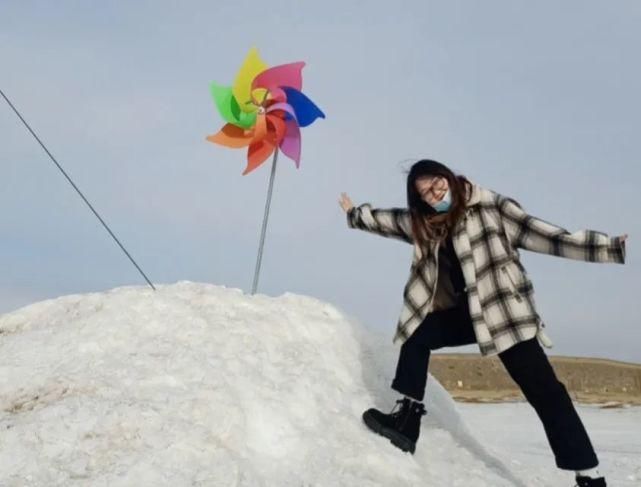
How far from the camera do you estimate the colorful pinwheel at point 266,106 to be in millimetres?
5648

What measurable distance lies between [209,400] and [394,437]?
3.24ft

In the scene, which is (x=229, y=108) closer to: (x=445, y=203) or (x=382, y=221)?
(x=382, y=221)

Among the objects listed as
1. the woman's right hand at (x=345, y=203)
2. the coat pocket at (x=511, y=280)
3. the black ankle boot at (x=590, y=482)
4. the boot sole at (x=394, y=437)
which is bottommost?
the black ankle boot at (x=590, y=482)

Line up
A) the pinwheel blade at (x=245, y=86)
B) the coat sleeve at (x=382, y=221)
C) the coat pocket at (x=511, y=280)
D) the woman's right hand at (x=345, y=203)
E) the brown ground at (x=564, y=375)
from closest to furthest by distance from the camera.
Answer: the coat pocket at (x=511, y=280), the coat sleeve at (x=382, y=221), the woman's right hand at (x=345, y=203), the pinwheel blade at (x=245, y=86), the brown ground at (x=564, y=375)

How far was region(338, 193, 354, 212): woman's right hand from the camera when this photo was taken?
14.8 ft

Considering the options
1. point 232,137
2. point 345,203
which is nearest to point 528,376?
point 345,203

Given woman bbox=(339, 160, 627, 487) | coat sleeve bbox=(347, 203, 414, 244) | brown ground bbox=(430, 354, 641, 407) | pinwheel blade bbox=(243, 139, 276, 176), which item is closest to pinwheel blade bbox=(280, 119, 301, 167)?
pinwheel blade bbox=(243, 139, 276, 176)

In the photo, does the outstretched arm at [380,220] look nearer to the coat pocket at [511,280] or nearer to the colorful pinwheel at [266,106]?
the coat pocket at [511,280]

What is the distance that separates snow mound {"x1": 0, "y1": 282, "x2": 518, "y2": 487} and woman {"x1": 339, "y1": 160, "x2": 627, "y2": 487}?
339 millimetres

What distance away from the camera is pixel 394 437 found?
152 inches

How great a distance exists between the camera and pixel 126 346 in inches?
158

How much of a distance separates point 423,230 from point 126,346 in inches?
66.1

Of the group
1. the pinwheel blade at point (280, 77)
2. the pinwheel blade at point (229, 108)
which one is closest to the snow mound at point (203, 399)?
the pinwheel blade at point (229, 108)

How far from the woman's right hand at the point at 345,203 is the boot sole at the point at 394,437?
50.1 inches
